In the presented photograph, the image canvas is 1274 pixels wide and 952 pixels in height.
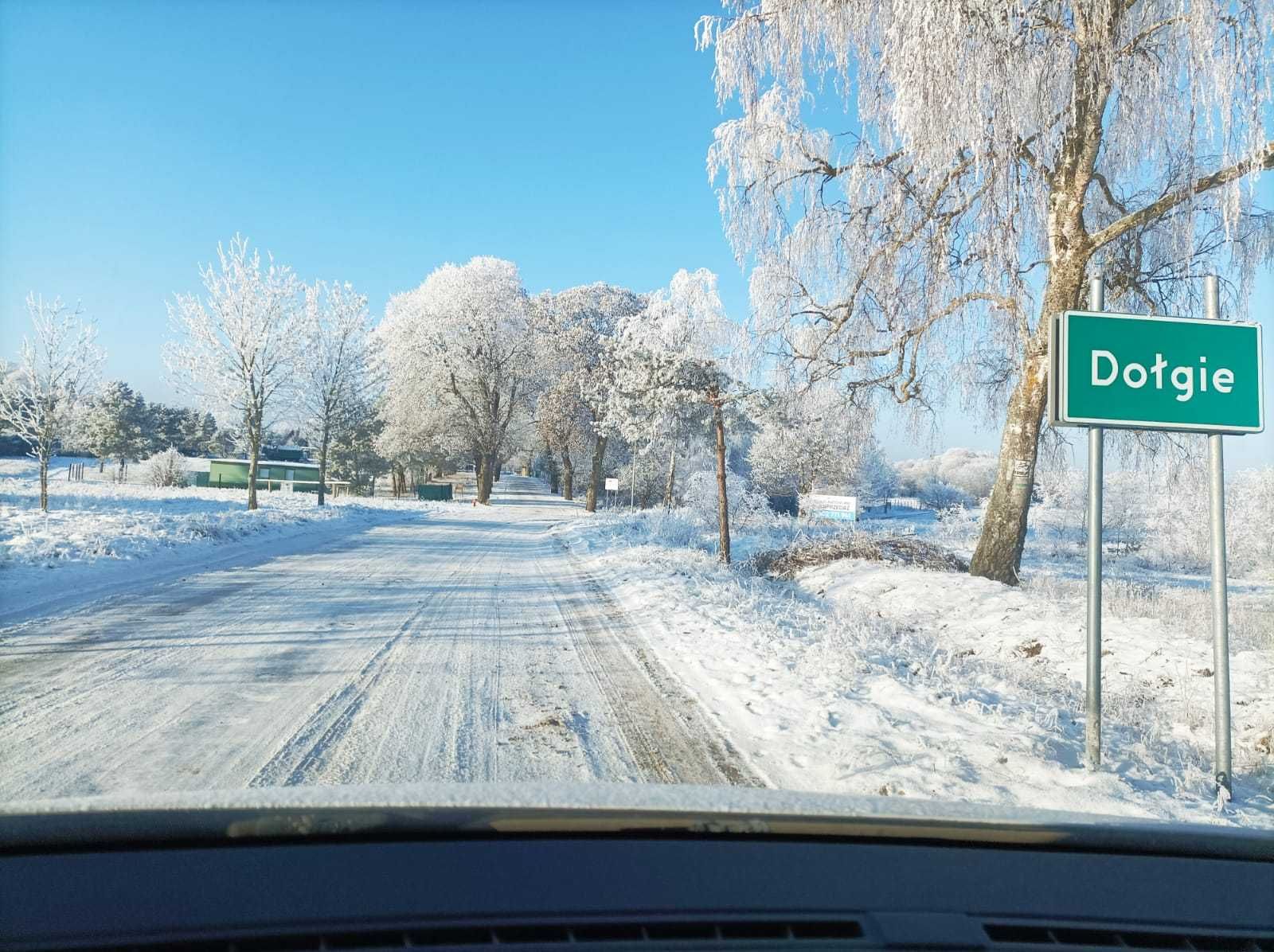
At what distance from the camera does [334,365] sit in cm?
3078

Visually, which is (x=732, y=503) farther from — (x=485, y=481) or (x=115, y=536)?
(x=115, y=536)

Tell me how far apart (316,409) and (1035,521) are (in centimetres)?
3446

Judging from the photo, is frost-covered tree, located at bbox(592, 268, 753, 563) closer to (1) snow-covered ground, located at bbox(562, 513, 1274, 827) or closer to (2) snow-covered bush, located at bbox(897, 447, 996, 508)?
(1) snow-covered ground, located at bbox(562, 513, 1274, 827)

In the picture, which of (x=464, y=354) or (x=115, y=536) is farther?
(x=464, y=354)

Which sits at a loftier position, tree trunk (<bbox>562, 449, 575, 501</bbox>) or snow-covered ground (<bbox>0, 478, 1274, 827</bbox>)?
tree trunk (<bbox>562, 449, 575, 501</bbox>)

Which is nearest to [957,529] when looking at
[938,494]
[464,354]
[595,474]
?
[595,474]

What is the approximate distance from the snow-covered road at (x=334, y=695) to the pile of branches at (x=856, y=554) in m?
5.26

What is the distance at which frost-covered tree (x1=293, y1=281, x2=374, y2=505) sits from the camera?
99.3 feet

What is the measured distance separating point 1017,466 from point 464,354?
3391cm

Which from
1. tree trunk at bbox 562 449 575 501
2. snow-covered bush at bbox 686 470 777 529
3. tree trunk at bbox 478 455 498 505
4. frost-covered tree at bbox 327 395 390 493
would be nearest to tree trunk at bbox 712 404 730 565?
snow-covered bush at bbox 686 470 777 529

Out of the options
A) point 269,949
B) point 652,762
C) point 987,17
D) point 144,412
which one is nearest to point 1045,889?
point 269,949

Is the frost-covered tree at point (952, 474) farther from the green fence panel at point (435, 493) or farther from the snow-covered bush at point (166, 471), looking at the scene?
the snow-covered bush at point (166, 471)

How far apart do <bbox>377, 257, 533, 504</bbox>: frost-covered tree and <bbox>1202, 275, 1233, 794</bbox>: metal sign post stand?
3789 centimetres

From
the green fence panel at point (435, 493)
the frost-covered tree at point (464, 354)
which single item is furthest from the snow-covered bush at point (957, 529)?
the green fence panel at point (435, 493)
